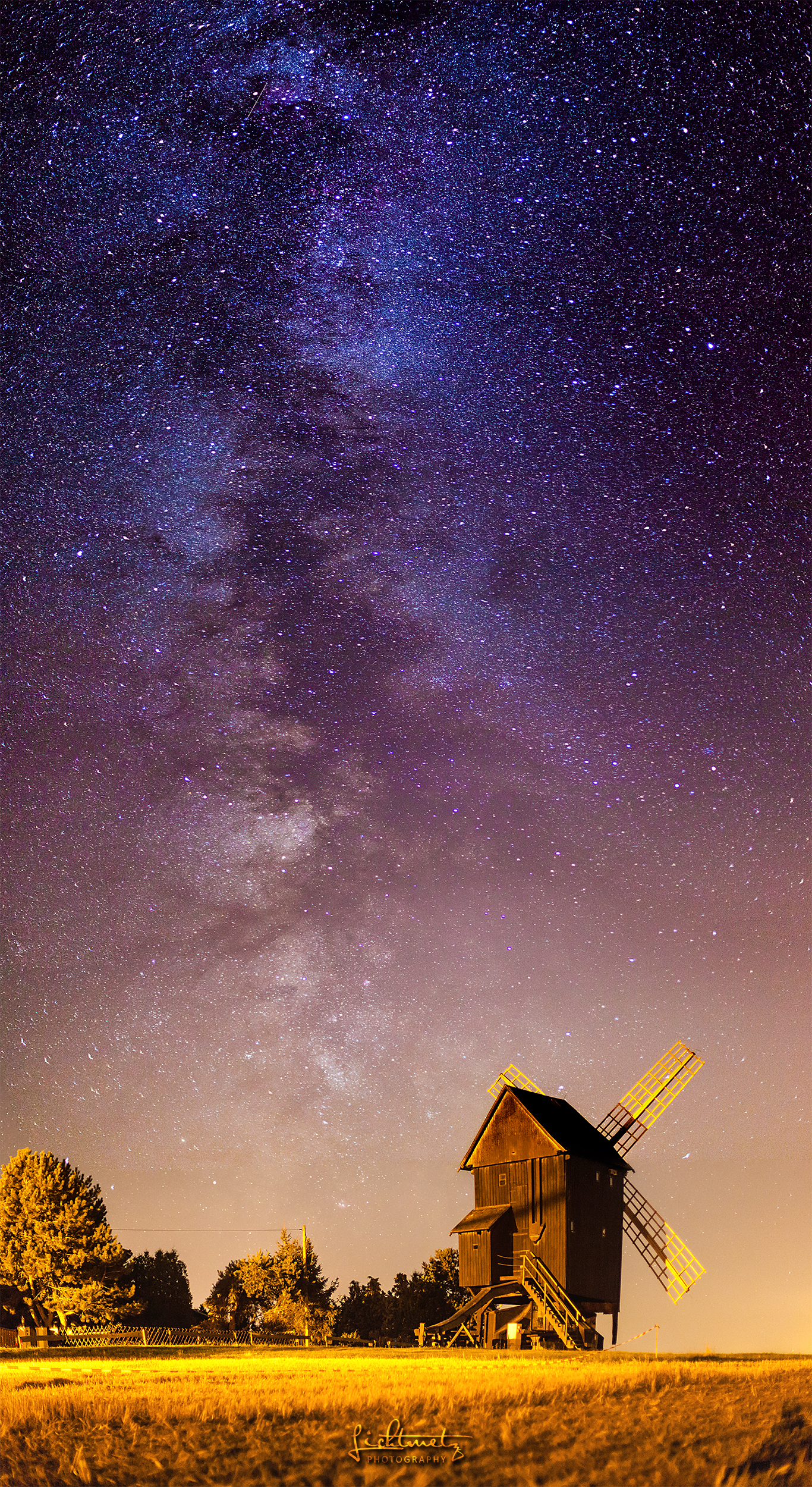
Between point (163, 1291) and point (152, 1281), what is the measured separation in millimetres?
1904

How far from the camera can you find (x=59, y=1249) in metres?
54.6

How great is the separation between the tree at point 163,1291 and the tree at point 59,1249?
14.5 metres

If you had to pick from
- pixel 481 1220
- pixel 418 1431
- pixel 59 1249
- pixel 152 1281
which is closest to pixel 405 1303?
pixel 152 1281

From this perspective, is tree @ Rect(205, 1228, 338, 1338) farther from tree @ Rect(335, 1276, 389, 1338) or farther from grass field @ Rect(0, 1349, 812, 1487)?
grass field @ Rect(0, 1349, 812, 1487)

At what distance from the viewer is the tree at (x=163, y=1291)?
73125 millimetres

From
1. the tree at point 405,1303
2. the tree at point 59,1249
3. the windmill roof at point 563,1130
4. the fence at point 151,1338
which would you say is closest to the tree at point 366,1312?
the tree at point 405,1303

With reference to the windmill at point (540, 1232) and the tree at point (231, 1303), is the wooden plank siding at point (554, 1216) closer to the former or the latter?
the windmill at point (540, 1232)

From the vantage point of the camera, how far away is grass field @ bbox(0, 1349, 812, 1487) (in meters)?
11.0

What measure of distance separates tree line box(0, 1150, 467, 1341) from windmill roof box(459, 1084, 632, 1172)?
9.42 meters

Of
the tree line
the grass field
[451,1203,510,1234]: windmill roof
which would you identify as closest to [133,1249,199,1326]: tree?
the tree line

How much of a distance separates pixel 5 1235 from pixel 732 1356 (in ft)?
137

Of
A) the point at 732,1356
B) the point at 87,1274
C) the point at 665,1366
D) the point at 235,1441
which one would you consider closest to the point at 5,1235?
the point at 87,1274

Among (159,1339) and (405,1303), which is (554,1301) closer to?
(159,1339)

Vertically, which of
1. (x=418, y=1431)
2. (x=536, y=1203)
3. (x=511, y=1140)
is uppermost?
(x=511, y=1140)
